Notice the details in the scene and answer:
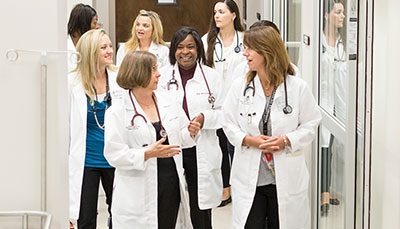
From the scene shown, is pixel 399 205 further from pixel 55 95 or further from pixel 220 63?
pixel 220 63

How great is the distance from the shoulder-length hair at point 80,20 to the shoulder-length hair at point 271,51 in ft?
7.89

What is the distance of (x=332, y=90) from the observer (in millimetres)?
4359

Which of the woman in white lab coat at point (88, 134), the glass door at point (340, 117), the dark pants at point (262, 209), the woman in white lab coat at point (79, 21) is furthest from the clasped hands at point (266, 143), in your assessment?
the woman in white lab coat at point (79, 21)

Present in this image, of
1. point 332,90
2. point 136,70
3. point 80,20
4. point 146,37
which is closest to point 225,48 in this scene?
point 146,37

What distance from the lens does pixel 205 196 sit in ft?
15.4

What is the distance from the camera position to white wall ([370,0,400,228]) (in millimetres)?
3239

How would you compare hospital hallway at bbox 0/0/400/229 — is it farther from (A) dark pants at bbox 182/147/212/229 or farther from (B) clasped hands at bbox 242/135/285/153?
(A) dark pants at bbox 182/147/212/229

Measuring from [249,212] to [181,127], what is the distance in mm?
624

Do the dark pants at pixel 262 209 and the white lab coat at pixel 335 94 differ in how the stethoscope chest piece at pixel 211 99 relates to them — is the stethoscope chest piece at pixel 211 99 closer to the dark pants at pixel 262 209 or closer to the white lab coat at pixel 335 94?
the white lab coat at pixel 335 94

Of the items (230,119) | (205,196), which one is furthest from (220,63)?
(230,119)

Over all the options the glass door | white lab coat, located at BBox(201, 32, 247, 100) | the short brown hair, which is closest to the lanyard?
the glass door

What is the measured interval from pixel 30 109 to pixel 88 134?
1337 mm

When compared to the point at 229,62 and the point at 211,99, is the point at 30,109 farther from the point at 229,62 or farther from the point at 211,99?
the point at 229,62

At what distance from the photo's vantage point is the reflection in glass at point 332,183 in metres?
4.11
